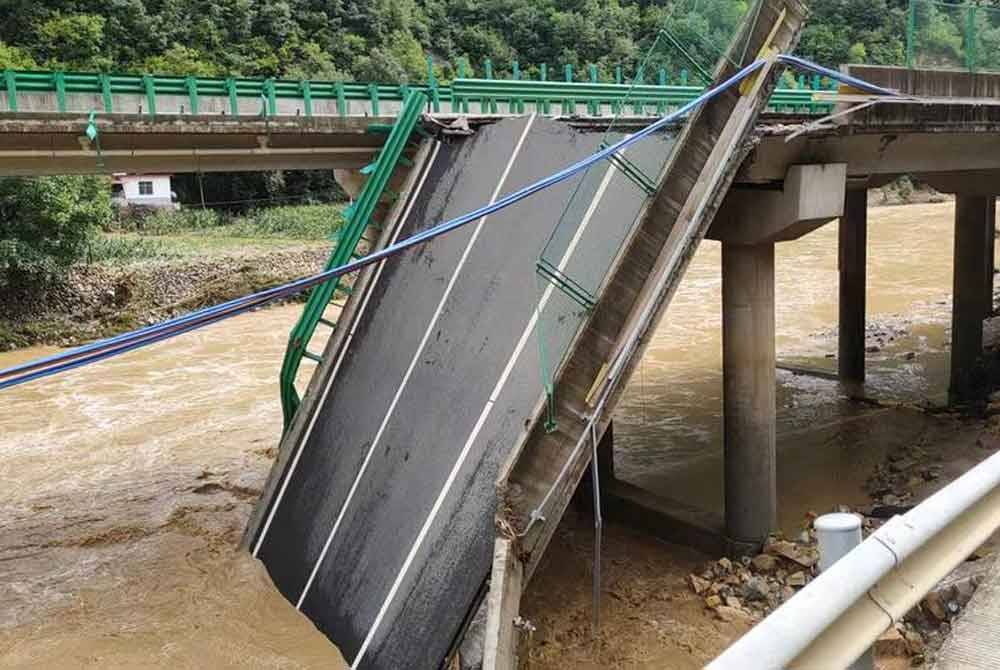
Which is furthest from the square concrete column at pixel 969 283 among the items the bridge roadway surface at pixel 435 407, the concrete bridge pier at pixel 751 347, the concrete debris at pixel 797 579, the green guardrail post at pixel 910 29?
the bridge roadway surface at pixel 435 407

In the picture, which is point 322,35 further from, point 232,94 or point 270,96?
point 270,96

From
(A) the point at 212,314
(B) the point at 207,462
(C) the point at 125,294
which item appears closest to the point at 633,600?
(A) the point at 212,314

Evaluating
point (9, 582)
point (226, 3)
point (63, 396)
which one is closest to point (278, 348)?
point (63, 396)

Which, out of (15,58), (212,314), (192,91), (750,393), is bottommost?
(750,393)

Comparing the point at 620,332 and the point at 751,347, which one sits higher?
the point at 620,332

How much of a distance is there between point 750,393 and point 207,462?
33.6 feet

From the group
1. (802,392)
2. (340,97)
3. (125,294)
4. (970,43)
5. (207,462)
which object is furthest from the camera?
(125,294)

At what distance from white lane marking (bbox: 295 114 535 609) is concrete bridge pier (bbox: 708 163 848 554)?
2.59 meters

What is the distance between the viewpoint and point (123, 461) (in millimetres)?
16547

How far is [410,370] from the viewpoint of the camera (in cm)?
1016

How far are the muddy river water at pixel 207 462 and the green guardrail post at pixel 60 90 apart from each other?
242 inches

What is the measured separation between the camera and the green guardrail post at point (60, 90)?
1196 cm

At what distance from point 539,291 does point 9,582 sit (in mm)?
8128

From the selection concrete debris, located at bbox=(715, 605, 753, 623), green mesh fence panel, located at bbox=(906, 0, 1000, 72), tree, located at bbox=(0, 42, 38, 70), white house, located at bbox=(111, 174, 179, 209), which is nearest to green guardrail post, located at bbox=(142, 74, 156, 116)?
concrete debris, located at bbox=(715, 605, 753, 623)
